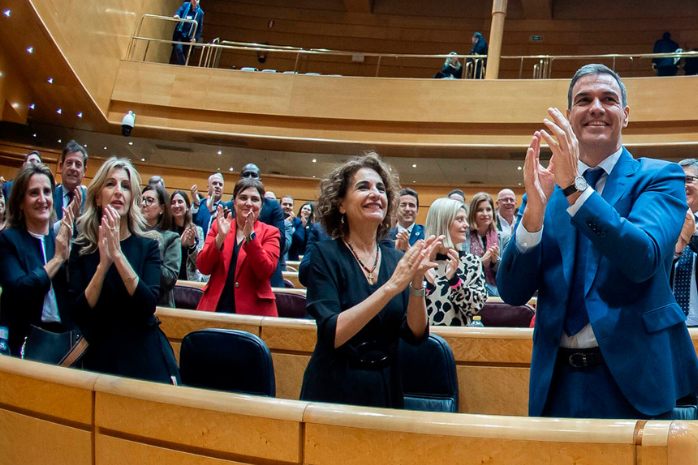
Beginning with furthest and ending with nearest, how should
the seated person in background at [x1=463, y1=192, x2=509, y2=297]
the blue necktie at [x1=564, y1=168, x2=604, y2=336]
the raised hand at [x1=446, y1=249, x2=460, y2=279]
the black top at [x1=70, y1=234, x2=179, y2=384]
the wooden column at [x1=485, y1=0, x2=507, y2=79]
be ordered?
the wooden column at [x1=485, y1=0, x2=507, y2=79] < the seated person in background at [x1=463, y1=192, x2=509, y2=297] < the raised hand at [x1=446, y1=249, x2=460, y2=279] < the black top at [x1=70, y1=234, x2=179, y2=384] < the blue necktie at [x1=564, y1=168, x2=604, y2=336]

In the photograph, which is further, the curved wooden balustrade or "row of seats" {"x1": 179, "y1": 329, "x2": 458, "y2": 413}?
"row of seats" {"x1": 179, "y1": 329, "x2": 458, "y2": 413}

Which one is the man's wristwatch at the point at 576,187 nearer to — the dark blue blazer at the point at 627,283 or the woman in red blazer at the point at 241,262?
the dark blue blazer at the point at 627,283

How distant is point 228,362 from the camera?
215 centimetres

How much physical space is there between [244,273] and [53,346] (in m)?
1.03

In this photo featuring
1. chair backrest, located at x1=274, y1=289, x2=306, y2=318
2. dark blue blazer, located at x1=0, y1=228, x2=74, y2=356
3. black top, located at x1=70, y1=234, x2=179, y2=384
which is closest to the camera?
black top, located at x1=70, y1=234, x2=179, y2=384

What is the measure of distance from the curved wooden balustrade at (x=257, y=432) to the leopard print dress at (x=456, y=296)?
66.9 inches

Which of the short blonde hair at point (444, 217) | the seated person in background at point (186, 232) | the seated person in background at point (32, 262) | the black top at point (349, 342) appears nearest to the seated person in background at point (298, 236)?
the seated person in background at point (186, 232)

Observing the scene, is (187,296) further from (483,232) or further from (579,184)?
(579,184)

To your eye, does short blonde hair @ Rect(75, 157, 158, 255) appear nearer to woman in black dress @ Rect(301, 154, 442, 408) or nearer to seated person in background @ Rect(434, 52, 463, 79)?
woman in black dress @ Rect(301, 154, 442, 408)

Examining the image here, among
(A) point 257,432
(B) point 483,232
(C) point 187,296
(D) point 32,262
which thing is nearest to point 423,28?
(B) point 483,232

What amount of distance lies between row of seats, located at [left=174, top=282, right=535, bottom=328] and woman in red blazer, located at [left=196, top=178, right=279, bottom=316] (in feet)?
1.45

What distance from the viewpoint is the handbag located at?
6.95 feet

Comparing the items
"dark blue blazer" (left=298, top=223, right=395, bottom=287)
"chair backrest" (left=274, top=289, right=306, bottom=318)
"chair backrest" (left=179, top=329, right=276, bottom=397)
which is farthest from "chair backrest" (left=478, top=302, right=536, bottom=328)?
"chair backrest" (left=179, top=329, right=276, bottom=397)

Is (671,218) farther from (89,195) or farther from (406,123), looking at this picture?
(406,123)
